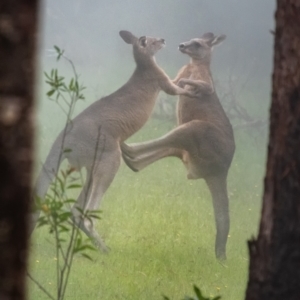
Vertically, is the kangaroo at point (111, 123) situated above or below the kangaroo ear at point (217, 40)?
below

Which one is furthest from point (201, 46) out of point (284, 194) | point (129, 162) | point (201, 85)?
point (284, 194)

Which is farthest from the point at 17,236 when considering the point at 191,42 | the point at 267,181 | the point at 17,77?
the point at 191,42

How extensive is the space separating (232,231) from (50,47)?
156cm

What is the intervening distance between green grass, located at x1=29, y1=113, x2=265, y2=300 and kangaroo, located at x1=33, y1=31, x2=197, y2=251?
0.29 feet

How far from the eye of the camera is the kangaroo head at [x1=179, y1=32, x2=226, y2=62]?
187 inches

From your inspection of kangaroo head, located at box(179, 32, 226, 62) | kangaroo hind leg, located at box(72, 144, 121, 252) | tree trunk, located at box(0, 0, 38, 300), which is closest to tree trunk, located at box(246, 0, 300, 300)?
tree trunk, located at box(0, 0, 38, 300)

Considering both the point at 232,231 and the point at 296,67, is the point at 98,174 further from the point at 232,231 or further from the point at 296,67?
the point at 296,67

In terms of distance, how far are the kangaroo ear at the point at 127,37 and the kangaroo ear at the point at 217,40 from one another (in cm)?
47

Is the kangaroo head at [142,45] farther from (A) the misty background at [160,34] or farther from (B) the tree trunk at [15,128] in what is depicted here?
(B) the tree trunk at [15,128]

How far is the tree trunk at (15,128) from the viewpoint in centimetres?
95

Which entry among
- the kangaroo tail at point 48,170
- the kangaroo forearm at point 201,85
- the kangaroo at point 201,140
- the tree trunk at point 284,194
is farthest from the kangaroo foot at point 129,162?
the tree trunk at point 284,194

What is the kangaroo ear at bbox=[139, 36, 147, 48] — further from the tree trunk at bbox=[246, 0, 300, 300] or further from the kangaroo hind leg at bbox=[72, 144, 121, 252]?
the tree trunk at bbox=[246, 0, 300, 300]

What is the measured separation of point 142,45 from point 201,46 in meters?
0.36

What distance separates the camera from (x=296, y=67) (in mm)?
2393
